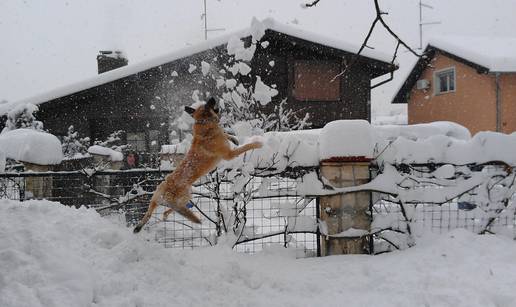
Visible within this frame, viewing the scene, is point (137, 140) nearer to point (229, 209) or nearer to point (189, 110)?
point (229, 209)

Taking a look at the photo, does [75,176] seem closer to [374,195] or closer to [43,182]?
[43,182]

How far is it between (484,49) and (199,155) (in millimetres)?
18222

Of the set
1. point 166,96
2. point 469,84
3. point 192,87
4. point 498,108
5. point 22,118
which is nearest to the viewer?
point 22,118

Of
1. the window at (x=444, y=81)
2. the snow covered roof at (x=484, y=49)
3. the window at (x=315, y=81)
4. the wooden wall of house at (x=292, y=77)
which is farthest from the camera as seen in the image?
the window at (x=444, y=81)

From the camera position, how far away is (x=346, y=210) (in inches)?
170

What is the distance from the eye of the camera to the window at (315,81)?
14688 millimetres

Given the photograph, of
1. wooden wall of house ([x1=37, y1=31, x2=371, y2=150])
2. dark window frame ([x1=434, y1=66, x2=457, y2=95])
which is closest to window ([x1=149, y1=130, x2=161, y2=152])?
wooden wall of house ([x1=37, y1=31, x2=371, y2=150])

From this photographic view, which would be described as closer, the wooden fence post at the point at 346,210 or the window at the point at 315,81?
the wooden fence post at the point at 346,210

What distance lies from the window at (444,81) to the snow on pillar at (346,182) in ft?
57.0

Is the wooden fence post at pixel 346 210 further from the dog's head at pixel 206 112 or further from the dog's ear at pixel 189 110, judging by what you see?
the dog's ear at pixel 189 110

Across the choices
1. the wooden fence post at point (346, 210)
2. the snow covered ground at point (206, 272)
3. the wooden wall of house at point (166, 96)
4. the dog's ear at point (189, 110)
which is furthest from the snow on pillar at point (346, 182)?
the wooden wall of house at point (166, 96)

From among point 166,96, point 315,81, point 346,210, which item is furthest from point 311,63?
point 346,210

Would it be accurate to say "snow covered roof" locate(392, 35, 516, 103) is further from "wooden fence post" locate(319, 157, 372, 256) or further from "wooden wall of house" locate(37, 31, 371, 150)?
"wooden fence post" locate(319, 157, 372, 256)

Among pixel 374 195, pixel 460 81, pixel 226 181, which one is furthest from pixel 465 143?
pixel 460 81
